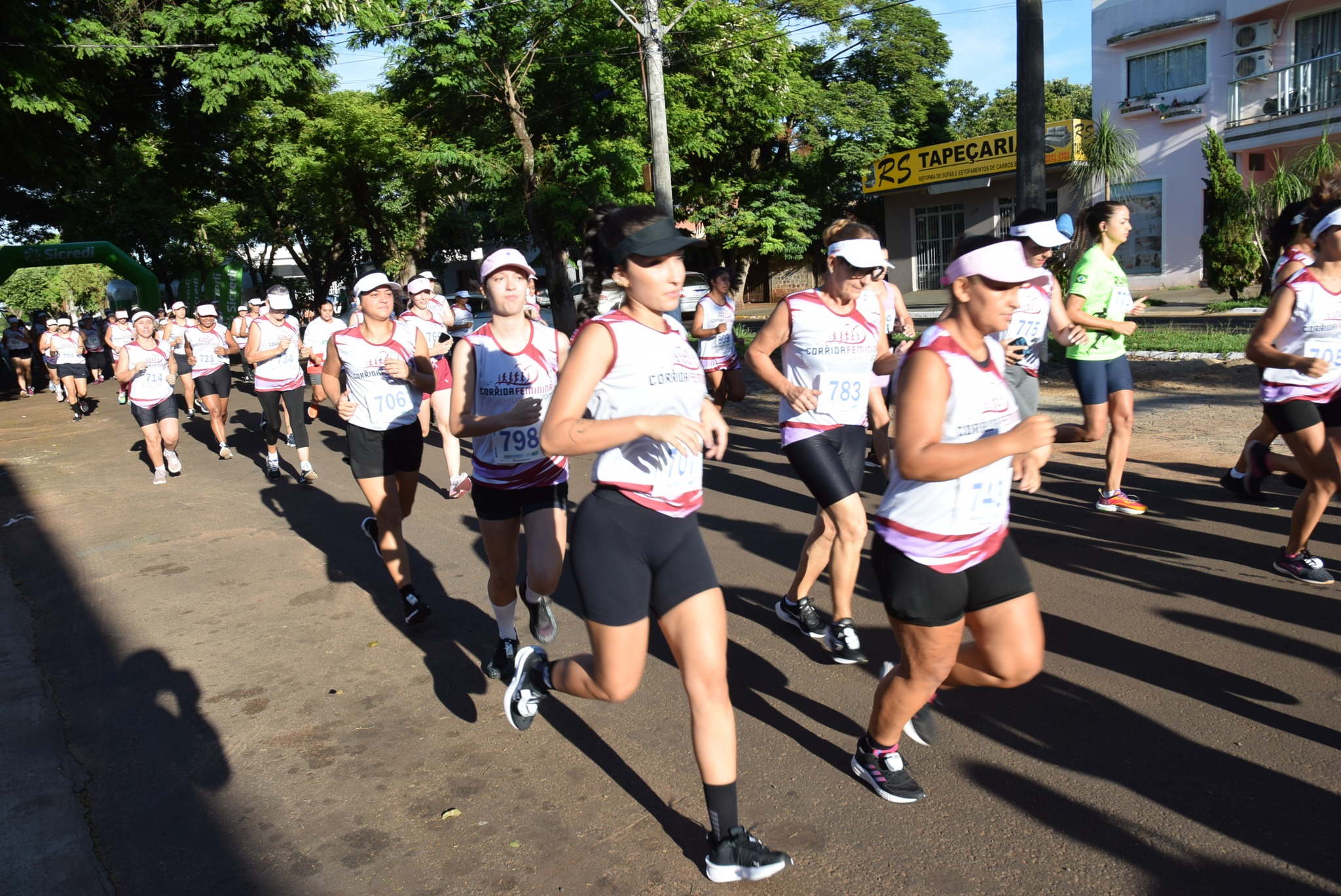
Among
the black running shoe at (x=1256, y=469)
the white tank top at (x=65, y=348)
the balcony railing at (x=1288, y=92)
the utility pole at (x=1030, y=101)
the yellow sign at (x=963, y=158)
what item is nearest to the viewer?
the black running shoe at (x=1256, y=469)

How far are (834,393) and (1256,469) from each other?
144 inches

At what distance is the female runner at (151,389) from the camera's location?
1052 centimetres

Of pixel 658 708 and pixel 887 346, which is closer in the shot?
pixel 658 708

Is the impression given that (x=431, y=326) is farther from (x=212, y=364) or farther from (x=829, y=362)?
(x=829, y=362)

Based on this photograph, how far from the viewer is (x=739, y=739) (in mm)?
3850

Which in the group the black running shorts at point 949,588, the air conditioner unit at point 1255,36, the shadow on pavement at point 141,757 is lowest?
the shadow on pavement at point 141,757

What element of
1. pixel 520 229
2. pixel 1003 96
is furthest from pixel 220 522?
pixel 1003 96

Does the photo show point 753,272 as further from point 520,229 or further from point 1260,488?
point 1260,488

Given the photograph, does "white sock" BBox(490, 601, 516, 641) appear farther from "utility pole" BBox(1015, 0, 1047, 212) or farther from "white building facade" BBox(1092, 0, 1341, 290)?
"white building facade" BBox(1092, 0, 1341, 290)

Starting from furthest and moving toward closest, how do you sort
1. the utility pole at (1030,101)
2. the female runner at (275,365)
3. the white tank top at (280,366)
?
the utility pole at (1030,101) → the white tank top at (280,366) → the female runner at (275,365)

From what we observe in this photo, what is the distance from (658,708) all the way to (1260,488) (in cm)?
490

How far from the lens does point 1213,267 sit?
846 inches

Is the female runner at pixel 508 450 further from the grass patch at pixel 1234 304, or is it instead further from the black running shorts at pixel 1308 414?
the grass patch at pixel 1234 304

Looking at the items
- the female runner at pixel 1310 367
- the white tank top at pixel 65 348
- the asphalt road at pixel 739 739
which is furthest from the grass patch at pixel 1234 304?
the white tank top at pixel 65 348
